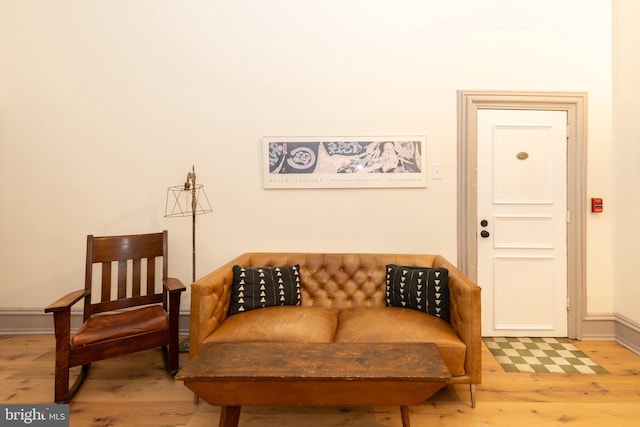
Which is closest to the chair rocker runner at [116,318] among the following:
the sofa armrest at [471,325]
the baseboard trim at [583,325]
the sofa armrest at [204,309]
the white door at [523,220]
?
the sofa armrest at [204,309]

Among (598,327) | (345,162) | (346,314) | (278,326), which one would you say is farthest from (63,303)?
(598,327)

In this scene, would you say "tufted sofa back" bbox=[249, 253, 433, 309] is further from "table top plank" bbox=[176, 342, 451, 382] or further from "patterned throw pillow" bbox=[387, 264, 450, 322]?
"table top plank" bbox=[176, 342, 451, 382]

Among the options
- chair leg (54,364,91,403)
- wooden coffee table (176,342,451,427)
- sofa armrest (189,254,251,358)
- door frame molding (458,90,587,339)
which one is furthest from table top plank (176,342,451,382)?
Answer: door frame molding (458,90,587,339)

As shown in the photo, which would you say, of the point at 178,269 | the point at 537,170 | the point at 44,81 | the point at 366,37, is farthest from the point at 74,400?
the point at 537,170

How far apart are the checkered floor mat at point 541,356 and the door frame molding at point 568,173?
31cm

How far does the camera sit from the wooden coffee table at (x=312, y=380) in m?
1.34

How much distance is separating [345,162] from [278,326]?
155 centimetres

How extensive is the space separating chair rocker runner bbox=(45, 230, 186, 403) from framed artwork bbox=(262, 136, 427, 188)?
1180mm

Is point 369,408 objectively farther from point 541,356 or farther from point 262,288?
point 541,356

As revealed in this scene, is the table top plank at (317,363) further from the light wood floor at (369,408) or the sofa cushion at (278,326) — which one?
the light wood floor at (369,408)

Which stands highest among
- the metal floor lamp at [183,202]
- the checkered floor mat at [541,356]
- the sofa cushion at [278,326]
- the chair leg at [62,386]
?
the metal floor lamp at [183,202]

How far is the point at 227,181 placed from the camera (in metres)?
2.81

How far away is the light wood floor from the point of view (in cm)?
173

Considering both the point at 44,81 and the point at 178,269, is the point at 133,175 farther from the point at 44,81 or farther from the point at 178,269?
the point at 44,81
